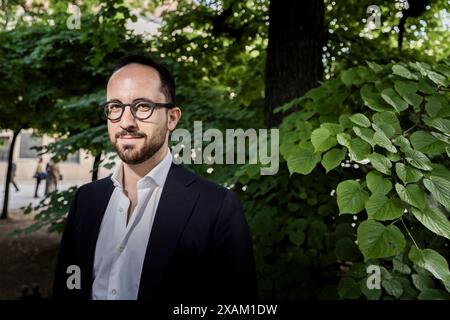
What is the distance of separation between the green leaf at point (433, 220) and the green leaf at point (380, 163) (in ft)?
0.62

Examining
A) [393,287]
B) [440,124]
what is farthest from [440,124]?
[393,287]

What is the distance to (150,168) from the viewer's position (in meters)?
1.81

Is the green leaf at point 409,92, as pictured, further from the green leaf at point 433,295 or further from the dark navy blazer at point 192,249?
the dark navy blazer at point 192,249

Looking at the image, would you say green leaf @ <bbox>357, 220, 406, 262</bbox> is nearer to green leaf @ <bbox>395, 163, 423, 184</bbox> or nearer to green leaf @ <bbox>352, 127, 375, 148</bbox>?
green leaf @ <bbox>395, 163, 423, 184</bbox>

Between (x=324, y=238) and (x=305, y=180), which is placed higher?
(x=305, y=180)

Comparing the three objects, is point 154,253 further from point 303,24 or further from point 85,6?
point 85,6

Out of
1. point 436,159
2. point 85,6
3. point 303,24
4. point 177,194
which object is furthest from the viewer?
point 85,6

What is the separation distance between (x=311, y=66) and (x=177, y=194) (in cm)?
317

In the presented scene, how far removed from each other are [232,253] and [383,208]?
0.63 meters

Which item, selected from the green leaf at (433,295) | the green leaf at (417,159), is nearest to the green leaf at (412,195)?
the green leaf at (417,159)

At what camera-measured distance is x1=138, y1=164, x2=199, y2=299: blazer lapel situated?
1614 mm

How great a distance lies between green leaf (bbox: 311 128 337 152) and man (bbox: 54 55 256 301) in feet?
1.58
